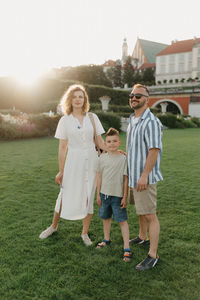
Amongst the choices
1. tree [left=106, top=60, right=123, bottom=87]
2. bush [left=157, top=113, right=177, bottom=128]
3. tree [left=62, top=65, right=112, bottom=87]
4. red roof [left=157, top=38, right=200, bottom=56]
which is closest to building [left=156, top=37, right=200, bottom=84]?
red roof [left=157, top=38, right=200, bottom=56]

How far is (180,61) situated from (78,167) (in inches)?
2482

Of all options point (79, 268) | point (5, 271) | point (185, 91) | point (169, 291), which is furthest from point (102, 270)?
point (185, 91)

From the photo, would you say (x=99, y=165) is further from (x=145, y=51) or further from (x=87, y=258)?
(x=145, y=51)

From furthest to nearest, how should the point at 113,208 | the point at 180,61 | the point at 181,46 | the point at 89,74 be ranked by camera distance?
the point at 181,46 < the point at 180,61 < the point at 89,74 < the point at 113,208

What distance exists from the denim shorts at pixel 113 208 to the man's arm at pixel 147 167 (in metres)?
0.49

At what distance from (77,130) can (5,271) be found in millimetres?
1666

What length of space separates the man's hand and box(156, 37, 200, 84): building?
191 ft

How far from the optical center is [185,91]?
41.1 meters

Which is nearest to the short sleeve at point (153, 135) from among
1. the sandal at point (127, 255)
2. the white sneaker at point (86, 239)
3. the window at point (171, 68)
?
the sandal at point (127, 255)

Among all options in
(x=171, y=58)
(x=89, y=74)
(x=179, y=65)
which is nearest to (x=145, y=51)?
(x=171, y=58)

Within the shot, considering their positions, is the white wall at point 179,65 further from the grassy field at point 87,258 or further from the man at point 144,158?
the man at point 144,158

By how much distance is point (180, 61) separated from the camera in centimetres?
5981

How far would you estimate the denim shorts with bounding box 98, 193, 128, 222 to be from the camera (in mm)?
2984

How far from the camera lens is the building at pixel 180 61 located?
5706 cm
